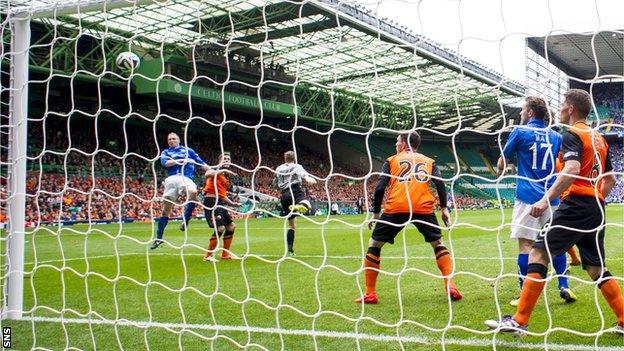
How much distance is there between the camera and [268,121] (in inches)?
1355

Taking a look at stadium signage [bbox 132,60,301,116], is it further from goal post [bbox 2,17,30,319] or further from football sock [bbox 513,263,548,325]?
football sock [bbox 513,263,548,325]

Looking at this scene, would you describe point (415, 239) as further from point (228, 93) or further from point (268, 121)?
point (268, 121)

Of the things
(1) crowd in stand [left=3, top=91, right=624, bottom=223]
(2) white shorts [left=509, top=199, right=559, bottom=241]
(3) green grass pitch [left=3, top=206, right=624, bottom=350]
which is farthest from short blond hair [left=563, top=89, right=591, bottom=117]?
(1) crowd in stand [left=3, top=91, right=624, bottom=223]

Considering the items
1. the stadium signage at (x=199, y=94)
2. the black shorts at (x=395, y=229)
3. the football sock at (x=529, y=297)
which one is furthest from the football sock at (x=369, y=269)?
the stadium signage at (x=199, y=94)

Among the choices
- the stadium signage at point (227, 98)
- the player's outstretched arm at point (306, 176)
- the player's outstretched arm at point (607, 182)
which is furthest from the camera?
the stadium signage at point (227, 98)

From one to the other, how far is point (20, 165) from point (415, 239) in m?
8.93

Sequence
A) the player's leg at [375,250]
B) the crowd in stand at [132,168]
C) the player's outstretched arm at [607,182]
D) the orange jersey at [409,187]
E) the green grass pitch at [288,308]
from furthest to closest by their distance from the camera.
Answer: the crowd in stand at [132,168]
the player's leg at [375,250]
the orange jersey at [409,187]
the player's outstretched arm at [607,182]
the green grass pitch at [288,308]

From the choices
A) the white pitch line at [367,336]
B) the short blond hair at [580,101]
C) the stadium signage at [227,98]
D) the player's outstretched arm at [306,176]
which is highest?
the stadium signage at [227,98]

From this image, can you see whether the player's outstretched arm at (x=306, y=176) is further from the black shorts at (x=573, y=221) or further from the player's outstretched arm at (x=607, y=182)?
the player's outstretched arm at (x=607, y=182)

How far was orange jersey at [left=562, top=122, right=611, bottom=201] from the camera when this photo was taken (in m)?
3.54

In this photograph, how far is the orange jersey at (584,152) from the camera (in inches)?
140

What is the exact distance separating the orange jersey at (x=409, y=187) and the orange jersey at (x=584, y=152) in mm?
1426

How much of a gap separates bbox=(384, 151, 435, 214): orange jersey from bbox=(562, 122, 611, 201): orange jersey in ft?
4.68

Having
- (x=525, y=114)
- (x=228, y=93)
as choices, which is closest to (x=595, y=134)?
(x=525, y=114)
